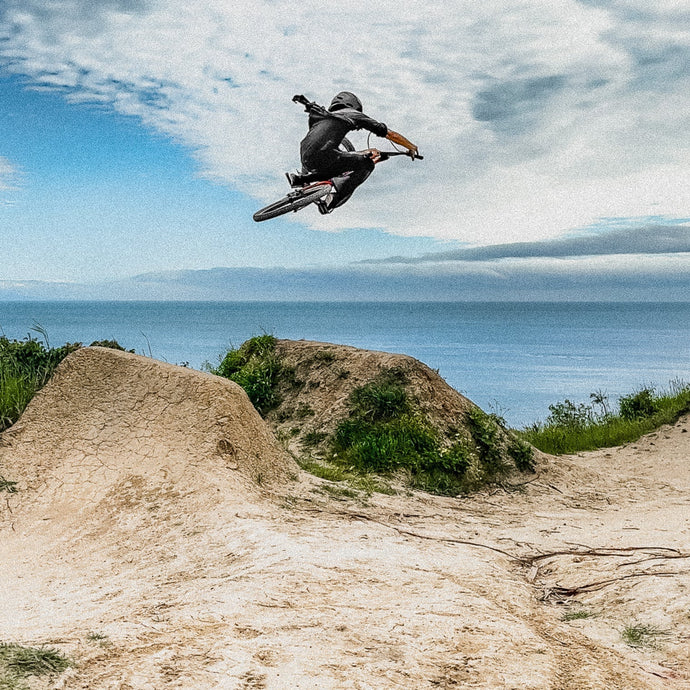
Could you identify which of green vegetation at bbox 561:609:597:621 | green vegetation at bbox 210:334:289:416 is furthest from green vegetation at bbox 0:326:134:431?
green vegetation at bbox 561:609:597:621

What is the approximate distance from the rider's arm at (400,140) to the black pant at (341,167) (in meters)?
0.47

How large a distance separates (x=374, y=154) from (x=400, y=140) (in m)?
0.45

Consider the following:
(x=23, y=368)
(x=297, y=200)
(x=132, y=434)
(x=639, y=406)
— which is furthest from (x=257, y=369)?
(x=639, y=406)

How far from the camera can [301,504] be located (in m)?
7.72

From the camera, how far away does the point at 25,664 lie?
148 inches

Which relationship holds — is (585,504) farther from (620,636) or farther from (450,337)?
(450,337)

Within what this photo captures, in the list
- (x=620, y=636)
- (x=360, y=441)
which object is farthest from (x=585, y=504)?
(x=620, y=636)

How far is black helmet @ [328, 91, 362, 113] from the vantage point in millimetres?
8578

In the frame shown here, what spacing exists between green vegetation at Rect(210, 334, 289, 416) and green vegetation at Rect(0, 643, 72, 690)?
7.47 meters

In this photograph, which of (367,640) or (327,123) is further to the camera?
(327,123)

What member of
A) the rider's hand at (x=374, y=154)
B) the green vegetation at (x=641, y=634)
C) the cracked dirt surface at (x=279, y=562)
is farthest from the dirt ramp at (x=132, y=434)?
the green vegetation at (x=641, y=634)

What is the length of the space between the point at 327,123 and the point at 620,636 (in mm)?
5813

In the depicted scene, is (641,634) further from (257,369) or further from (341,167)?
(257,369)

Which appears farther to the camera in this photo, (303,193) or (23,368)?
(23,368)
